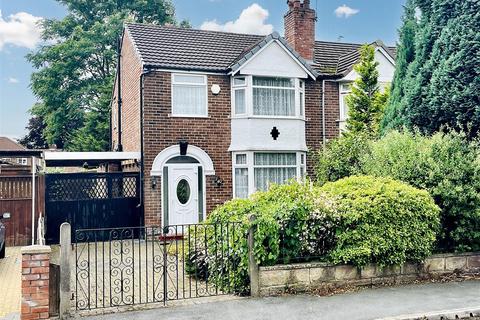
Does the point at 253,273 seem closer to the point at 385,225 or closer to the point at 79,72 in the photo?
the point at 385,225

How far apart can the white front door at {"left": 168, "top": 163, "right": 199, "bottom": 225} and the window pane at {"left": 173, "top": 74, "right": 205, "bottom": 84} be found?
2902 millimetres

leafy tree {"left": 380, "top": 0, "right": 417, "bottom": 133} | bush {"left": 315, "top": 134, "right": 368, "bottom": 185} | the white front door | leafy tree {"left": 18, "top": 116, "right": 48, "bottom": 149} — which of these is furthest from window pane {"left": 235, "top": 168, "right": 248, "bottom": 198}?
leafy tree {"left": 18, "top": 116, "right": 48, "bottom": 149}

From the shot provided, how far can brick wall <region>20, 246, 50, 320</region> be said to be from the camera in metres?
6.28

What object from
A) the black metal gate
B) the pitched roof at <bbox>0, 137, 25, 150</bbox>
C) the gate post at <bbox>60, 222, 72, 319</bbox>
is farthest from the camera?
the pitched roof at <bbox>0, 137, 25, 150</bbox>

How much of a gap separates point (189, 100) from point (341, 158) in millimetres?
5551

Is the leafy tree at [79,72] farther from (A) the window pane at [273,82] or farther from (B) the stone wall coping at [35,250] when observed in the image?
(B) the stone wall coping at [35,250]

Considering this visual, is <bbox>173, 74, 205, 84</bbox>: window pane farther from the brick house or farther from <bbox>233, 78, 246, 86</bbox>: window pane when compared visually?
<bbox>233, 78, 246, 86</bbox>: window pane

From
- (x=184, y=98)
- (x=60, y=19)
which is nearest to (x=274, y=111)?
(x=184, y=98)

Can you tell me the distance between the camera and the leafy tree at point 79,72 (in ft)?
93.2

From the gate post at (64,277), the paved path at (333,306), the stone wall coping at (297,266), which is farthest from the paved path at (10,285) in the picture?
the stone wall coping at (297,266)

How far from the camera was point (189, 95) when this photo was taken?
625 inches

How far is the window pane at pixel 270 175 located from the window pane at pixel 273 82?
122 inches

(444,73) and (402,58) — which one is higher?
(402,58)

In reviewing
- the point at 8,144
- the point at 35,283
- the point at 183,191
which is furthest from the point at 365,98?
the point at 8,144
